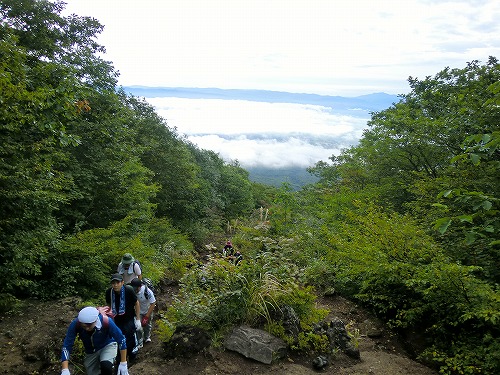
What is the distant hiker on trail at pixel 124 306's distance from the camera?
4.86 m

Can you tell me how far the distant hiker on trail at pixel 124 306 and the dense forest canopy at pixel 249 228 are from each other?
0.56 m

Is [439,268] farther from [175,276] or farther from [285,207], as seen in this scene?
[175,276]

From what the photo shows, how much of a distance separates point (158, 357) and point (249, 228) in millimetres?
4553

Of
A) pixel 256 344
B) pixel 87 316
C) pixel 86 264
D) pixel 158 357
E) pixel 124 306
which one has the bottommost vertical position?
pixel 158 357

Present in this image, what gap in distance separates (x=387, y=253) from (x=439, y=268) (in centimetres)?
141

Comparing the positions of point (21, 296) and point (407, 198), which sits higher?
point (407, 198)

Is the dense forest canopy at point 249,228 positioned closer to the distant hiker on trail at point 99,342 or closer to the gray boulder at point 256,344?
the gray boulder at point 256,344

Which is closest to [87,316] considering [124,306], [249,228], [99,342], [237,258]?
[99,342]

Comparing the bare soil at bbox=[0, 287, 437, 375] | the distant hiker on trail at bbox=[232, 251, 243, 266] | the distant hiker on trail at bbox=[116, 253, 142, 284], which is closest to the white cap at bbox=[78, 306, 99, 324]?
the bare soil at bbox=[0, 287, 437, 375]

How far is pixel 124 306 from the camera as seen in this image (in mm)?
4898

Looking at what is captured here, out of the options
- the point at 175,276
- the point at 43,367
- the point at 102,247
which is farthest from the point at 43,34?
the point at 43,367

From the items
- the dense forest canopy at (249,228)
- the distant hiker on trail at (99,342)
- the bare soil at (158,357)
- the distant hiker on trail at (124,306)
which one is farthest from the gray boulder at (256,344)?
the distant hiker on trail at (99,342)

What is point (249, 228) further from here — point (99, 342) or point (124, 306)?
point (99, 342)

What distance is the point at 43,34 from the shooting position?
35.3ft
